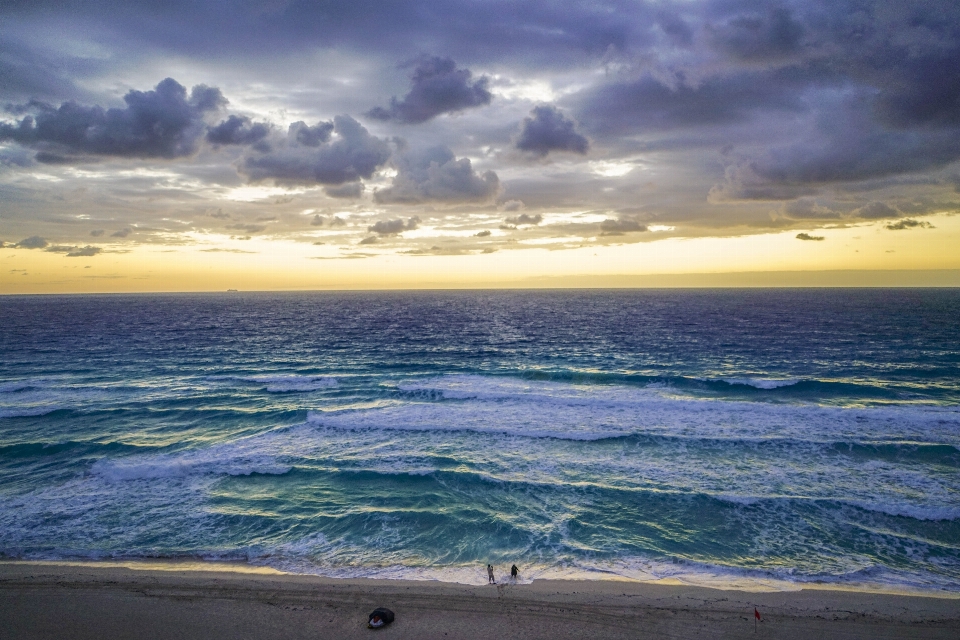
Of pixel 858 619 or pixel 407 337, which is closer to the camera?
pixel 858 619

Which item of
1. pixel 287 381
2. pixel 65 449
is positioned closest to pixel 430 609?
pixel 65 449

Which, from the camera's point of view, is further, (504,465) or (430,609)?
(504,465)

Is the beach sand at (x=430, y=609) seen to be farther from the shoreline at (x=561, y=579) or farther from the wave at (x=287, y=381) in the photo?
the wave at (x=287, y=381)

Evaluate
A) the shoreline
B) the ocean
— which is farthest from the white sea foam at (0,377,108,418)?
the shoreline

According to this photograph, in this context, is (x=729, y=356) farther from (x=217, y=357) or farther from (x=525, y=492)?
(x=217, y=357)

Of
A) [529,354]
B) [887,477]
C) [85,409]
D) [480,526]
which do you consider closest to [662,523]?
[480,526]

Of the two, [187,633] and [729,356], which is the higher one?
[729,356]

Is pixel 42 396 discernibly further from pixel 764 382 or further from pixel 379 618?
pixel 764 382
